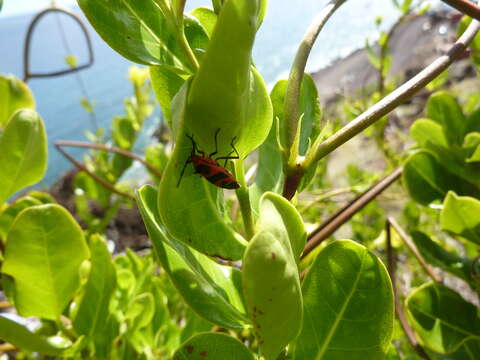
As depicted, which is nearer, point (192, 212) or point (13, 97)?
point (192, 212)

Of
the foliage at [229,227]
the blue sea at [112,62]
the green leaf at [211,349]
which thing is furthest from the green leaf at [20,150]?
the blue sea at [112,62]

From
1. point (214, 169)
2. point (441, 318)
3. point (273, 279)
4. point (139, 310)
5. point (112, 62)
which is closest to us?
point (273, 279)

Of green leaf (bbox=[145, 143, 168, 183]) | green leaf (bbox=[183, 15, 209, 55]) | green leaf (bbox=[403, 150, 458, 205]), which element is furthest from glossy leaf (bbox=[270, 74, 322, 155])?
green leaf (bbox=[145, 143, 168, 183])

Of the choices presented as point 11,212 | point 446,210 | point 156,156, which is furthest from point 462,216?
point 156,156

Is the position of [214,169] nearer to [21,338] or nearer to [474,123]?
[21,338]

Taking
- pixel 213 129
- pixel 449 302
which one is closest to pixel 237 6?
pixel 213 129

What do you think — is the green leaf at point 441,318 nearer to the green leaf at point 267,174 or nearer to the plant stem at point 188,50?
the green leaf at point 267,174

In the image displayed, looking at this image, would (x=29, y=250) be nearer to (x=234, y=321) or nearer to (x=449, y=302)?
(x=234, y=321)
